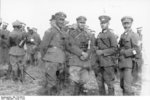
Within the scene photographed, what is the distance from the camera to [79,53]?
560 cm

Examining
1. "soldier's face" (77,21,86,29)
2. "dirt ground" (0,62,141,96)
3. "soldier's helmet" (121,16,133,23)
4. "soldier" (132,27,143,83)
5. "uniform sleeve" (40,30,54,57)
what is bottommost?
"dirt ground" (0,62,141,96)

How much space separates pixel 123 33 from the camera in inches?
218

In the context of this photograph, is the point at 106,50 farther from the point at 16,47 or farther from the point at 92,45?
the point at 16,47

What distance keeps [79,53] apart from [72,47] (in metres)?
0.18

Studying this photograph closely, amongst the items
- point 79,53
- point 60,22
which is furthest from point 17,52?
point 79,53

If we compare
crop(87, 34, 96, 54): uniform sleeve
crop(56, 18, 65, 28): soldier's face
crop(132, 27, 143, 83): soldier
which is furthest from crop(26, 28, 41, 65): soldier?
crop(132, 27, 143, 83): soldier

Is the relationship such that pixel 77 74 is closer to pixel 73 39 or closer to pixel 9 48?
pixel 73 39

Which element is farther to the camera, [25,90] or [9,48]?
[9,48]

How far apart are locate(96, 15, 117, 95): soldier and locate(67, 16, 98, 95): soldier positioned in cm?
18

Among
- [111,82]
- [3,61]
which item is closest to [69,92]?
[111,82]

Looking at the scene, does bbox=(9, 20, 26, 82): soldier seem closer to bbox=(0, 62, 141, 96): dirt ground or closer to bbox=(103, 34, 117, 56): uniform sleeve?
bbox=(0, 62, 141, 96): dirt ground

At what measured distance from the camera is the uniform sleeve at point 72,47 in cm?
560

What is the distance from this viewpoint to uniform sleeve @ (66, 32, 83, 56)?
560 cm

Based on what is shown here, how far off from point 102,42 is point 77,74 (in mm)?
773
